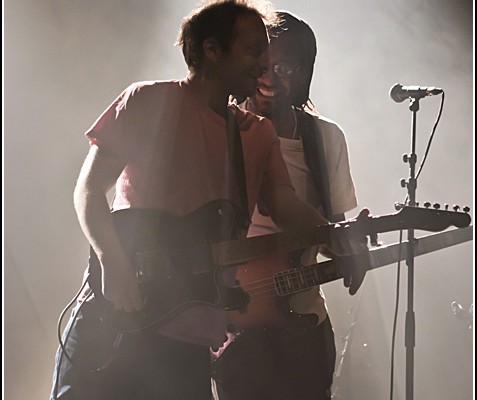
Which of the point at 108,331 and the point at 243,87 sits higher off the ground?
the point at 243,87

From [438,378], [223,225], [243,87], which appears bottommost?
[438,378]

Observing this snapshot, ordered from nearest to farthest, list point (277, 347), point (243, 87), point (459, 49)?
point (243, 87), point (277, 347), point (459, 49)

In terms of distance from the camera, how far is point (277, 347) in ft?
5.13

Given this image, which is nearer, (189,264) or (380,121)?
(189,264)

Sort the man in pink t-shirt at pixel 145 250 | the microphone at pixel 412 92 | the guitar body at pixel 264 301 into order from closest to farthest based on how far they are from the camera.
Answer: the man in pink t-shirt at pixel 145 250 → the guitar body at pixel 264 301 → the microphone at pixel 412 92

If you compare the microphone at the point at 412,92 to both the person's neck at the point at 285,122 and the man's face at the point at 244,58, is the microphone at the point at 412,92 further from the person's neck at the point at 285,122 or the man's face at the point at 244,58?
the man's face at the point at 244,58

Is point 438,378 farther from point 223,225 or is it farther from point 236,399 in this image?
point 223,225

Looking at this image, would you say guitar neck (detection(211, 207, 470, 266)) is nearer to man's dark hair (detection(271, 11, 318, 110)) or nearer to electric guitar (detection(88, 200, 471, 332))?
electric guitar (detection(88, 200, 471, 332))

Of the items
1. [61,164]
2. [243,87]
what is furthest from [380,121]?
[243,87]

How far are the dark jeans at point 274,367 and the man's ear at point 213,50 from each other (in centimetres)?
65

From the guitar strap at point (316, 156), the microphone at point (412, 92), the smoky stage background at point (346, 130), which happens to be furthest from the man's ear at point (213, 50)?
the smoky stage background at point (346, 130)

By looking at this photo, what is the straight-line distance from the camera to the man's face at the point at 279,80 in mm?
1761

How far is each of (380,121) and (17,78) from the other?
168 centimetres

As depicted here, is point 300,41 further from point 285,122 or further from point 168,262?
point 168,262
